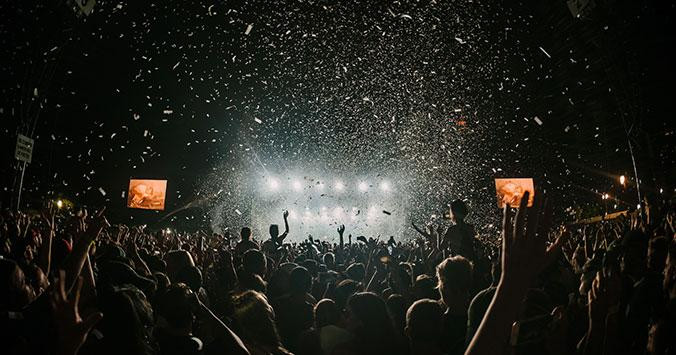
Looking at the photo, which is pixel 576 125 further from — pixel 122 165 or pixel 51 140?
pixel 51 140

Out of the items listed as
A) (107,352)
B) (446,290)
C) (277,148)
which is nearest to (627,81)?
(446,290)

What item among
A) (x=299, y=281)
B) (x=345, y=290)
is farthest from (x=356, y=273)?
(x=299, y=281)

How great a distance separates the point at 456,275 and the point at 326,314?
3.85ft

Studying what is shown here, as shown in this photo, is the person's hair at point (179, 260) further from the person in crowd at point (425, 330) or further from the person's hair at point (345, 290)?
the person in crowd at point (425, 330)

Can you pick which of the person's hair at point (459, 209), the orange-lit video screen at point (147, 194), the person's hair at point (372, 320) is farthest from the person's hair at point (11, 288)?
the orange-lit video screen at point (147, 194)

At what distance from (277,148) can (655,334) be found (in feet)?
144

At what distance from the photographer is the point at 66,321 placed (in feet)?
6.35

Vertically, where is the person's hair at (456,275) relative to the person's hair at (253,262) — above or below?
above

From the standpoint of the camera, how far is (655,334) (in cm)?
274

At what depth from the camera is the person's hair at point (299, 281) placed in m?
4.42

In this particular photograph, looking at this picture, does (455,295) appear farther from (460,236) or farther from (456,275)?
(460,236)

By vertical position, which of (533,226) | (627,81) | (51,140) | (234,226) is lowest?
(234,226)

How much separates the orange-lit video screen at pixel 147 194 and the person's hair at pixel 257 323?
24.8 m

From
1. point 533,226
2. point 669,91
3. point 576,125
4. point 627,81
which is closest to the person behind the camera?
point 533,226
